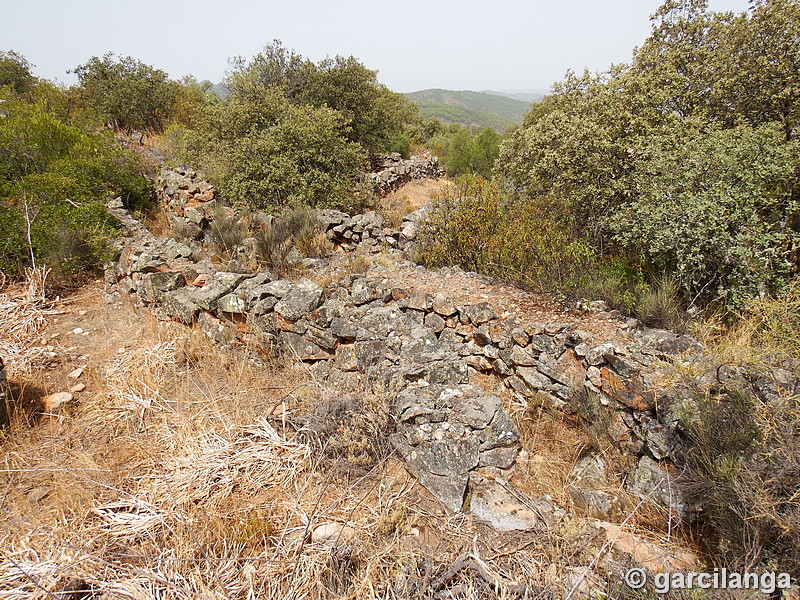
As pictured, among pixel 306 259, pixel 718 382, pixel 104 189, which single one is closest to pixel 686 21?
pixel 718 382

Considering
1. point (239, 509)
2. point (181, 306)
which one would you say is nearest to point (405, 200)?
point (181, 306)

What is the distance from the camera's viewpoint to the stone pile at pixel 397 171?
1166 cm

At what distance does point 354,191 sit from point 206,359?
6124mm

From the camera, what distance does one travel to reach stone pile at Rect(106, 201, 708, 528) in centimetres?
289

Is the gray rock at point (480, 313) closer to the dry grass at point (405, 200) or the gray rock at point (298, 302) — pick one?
the gray rock at point (298, 302)

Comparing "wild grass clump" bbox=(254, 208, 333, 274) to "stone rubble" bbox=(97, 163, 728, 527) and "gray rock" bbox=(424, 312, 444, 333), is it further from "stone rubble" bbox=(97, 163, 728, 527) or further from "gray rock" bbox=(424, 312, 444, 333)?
"gray rock" bbox=(424, 312, 444, 333)

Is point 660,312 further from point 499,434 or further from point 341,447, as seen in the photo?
point 341,447

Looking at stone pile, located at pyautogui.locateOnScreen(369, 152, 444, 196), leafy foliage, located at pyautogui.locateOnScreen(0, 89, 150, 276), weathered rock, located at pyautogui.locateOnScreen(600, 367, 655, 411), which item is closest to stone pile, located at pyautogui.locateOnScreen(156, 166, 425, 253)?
leafy foliage, located at pyautogui.locateOnScreen(0, 89, 150, 276)

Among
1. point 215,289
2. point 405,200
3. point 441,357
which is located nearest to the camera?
point 441,357

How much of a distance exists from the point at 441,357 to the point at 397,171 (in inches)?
404

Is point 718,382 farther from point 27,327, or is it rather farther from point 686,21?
point 686,21

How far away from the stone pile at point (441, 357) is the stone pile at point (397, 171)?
688 centimetres

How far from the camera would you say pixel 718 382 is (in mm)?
2648

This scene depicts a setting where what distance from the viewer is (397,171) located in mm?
12750
